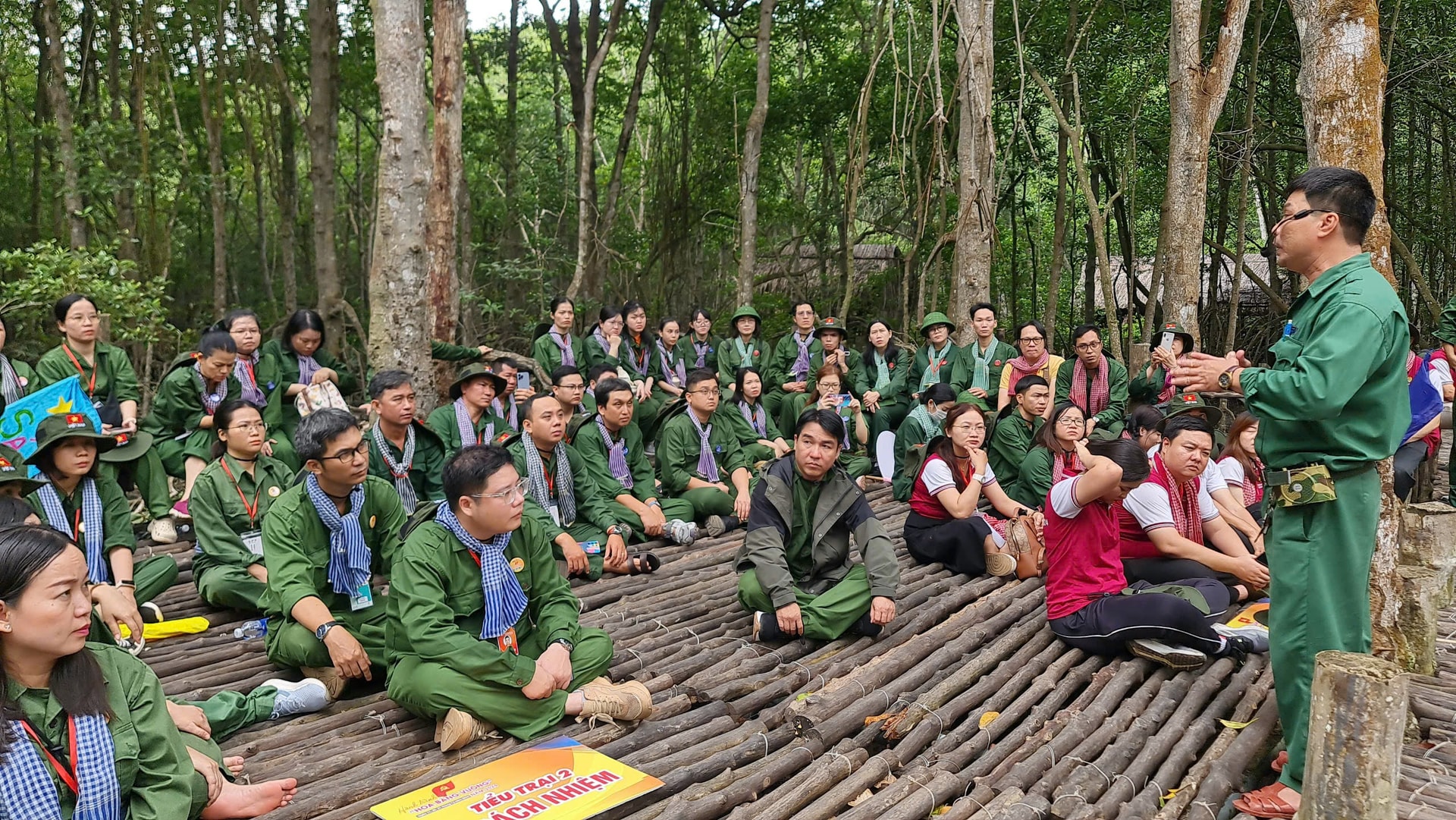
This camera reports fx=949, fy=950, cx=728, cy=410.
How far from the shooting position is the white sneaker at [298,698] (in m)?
3.43

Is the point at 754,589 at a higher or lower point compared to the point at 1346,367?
lower

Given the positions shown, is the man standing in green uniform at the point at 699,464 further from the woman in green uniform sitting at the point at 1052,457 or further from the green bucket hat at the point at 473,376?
the woman in green uniform sitting at the point at 1052,457

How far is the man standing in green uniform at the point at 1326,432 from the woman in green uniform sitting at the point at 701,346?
6.43m

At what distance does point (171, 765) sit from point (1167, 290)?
674 cm

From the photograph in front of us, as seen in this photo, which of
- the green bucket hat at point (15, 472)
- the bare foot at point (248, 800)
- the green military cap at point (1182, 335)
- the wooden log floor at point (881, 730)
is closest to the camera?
the bare foot at point (248, 800)

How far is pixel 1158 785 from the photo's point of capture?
298cm

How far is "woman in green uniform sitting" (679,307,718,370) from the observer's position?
355 inches

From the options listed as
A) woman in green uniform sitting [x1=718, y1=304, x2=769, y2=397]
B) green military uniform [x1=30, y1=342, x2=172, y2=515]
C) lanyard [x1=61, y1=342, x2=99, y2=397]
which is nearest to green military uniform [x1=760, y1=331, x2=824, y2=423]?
woman in green uniform sitting [x1=718, y1=304, x2=769, y2=397]

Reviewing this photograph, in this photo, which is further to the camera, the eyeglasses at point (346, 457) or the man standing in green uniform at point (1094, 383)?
the man standing in green uniform at point (1094, 383)

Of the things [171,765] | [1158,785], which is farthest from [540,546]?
[1158,785]

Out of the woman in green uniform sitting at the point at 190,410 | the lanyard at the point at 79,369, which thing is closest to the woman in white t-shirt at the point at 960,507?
the woman in green uniform sitting at the point at 190,410

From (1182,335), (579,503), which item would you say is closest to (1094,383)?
(1182,335)

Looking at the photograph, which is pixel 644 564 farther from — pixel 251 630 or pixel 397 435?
pixel 251 630

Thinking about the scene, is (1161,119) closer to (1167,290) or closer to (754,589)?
(1167,290)
